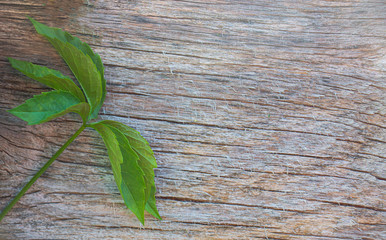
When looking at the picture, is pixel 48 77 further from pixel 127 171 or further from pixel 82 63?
pixel 127 171

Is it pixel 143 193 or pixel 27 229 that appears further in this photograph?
pixel 27 229

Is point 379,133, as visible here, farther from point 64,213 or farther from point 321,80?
point 64,213

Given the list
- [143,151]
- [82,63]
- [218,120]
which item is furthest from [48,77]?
[218,120]

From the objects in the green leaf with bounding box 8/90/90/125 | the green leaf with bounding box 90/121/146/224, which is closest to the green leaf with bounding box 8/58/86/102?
the green leaf with bounding box 8/90/90/125

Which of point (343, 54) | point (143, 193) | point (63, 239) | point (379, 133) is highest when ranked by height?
point (343, 54)

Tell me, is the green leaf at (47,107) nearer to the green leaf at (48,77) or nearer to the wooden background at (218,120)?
the green leaf at (48,77)

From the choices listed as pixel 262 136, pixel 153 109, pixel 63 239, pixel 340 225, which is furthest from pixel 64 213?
pixel 340 225

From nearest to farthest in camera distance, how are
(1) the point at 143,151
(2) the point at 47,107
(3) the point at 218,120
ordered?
(2) the point at 47,107
(1) the point at 143,151
(3) the point at 218,120
